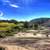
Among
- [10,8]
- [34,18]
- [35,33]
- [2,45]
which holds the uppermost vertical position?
[10,8]

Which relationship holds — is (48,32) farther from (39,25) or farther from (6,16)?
(6,16)

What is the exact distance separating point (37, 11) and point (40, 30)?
0.26m

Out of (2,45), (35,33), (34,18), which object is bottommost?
(2,45)

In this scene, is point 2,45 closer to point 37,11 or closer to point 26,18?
point 26,18

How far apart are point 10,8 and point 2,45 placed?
1.67ft

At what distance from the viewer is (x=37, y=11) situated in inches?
70.1

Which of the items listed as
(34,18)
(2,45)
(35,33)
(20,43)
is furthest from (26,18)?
(2,45)

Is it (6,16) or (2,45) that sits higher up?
(6,16)

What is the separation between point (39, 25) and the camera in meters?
1.78

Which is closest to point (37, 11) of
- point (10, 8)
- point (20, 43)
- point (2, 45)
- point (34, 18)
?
point (34, 18)

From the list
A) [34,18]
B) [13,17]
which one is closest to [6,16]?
[13,17]

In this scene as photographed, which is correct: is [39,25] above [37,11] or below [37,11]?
below

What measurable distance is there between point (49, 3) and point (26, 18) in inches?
14.2

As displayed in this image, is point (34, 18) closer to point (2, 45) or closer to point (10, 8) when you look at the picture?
point (10, 8)
